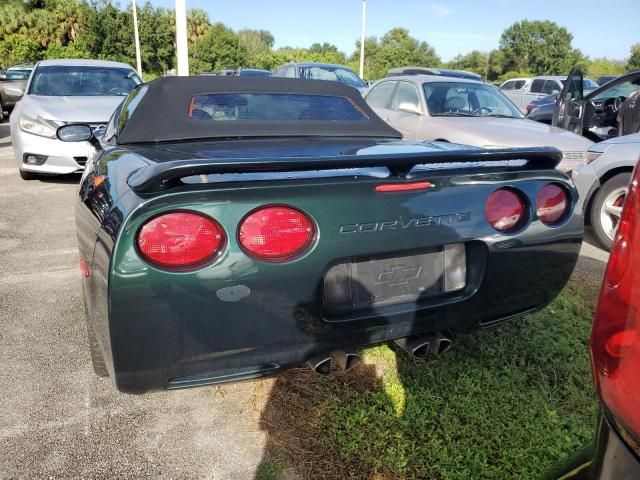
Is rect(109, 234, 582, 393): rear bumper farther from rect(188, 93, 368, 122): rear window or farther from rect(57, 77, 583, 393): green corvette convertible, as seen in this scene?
rect(188, 93, 368, 122): rear window

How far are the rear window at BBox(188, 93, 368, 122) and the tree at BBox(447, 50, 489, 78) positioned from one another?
6869 cm

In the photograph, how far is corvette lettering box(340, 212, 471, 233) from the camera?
67.7 inches

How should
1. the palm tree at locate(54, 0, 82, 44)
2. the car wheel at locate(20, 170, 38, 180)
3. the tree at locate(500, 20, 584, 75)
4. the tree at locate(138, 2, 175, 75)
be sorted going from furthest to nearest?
the tree at locate(500, 20, 584, 75) < the tree at locate(138, 2, 175, 75) < the palm tree at locate(54, 0, 82, 44) < the car wheel at locate(20, 170, 38, 180)

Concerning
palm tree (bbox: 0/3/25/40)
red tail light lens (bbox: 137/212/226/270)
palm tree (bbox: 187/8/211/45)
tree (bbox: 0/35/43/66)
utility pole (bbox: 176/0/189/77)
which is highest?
palm tree (bbox: 187/8/211/45)

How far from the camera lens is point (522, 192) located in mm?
2020

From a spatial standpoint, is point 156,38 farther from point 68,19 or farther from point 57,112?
point 57,112

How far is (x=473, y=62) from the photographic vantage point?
2670 inches

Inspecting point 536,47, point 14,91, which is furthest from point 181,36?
point 536,47

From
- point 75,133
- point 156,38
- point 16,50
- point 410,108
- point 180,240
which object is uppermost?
point 156,38

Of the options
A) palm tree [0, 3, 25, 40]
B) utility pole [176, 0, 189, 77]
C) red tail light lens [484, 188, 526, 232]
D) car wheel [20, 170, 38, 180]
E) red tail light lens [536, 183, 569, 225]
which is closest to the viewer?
red tail light lens [484, 188, 526, 232]

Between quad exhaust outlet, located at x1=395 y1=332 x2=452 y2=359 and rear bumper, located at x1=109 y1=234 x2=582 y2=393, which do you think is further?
quad exhaust outlet, located at x1=395 y1=332 x2=452 y2=359

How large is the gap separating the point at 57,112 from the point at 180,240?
581cm

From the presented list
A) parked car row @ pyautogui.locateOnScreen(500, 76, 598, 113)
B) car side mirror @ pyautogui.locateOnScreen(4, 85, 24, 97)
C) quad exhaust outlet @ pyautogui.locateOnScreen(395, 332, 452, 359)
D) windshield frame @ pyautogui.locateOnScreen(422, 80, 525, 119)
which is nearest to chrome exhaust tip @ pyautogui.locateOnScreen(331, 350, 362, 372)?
quad exhaust outlet @ pyautogui.locateOnScreen(395, 332, 452, 359)

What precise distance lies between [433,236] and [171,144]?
4.57 feet
